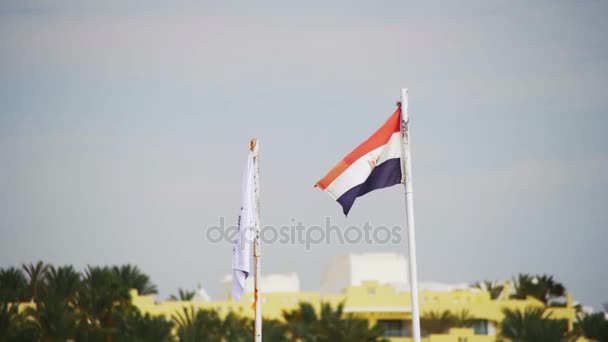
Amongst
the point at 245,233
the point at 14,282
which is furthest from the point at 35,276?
the point at 245,233

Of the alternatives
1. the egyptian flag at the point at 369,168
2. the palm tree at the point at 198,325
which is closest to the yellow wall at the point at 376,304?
the palm tree at the point at 198,325

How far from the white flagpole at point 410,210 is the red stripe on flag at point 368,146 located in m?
0.16

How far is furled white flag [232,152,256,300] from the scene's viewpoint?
746 inches

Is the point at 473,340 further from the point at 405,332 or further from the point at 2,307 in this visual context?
the point at 2,307

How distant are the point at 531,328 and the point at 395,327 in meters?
12.1

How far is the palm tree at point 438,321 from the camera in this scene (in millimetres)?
67750

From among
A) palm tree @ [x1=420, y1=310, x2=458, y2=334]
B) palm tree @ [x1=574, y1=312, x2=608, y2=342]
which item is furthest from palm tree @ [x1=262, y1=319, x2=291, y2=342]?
palm tree @ [x1=574, y1=312, x2=608, y2=342]

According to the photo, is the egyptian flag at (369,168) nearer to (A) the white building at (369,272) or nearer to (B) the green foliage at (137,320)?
(B) the green foliage at (137,320)

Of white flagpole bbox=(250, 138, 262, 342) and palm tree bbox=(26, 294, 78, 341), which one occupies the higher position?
palm tree bbox=(26, 294, 78, 341)

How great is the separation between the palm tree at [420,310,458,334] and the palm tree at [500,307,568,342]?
406 centimetres

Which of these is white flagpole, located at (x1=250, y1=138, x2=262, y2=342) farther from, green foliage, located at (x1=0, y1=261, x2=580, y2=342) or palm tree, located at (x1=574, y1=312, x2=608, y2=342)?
palm tree, located at (x1=574, y1=312, x2=608, y2=342)

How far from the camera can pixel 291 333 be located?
59.8 m

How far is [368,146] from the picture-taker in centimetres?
1811

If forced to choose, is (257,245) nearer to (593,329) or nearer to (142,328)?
(142,328)
